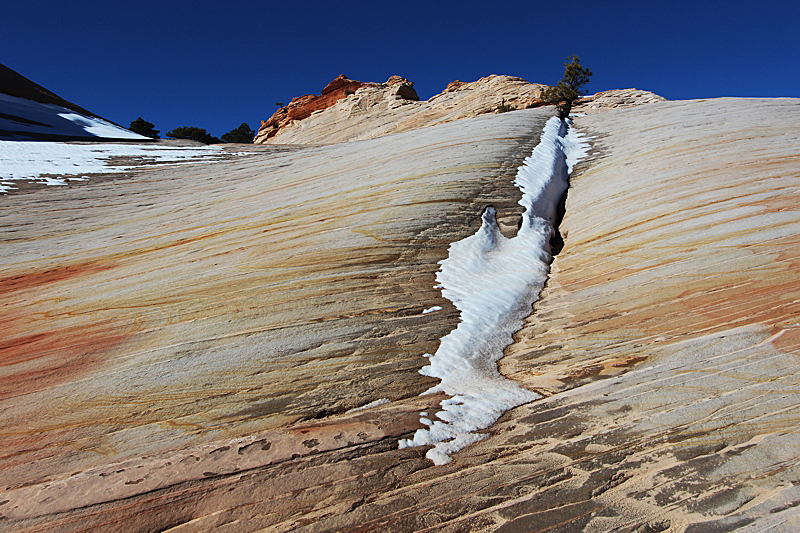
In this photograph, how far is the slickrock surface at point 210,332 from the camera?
3652 mm

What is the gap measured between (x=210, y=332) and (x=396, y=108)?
139 ft

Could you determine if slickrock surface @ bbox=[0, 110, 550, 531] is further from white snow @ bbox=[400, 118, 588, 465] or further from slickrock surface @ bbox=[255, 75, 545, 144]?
slickrock surface @ bbox=[255, 75, 545, 144]

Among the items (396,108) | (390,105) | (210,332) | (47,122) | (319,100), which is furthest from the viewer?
(319,100)

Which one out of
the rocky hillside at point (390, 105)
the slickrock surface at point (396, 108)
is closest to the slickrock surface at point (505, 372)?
the rocky hillside at point (390, 105)

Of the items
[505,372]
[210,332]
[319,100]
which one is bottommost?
[505,372]

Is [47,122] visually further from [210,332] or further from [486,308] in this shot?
[486,308]

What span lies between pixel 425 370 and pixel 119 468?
2.95 m

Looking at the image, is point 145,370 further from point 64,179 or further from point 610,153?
point 610,153

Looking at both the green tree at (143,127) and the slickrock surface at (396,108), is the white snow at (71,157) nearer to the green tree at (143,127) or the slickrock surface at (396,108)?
the slickrock surface at (396,108)

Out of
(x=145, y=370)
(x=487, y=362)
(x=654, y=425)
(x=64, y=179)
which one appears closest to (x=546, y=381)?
(x=487, y=362)

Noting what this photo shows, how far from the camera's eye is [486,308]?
6.41 metres

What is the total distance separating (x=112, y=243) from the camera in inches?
347

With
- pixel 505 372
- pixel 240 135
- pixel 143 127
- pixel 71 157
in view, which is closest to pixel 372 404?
pixel 505 372

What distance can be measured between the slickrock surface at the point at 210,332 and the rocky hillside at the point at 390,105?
29.3 m
